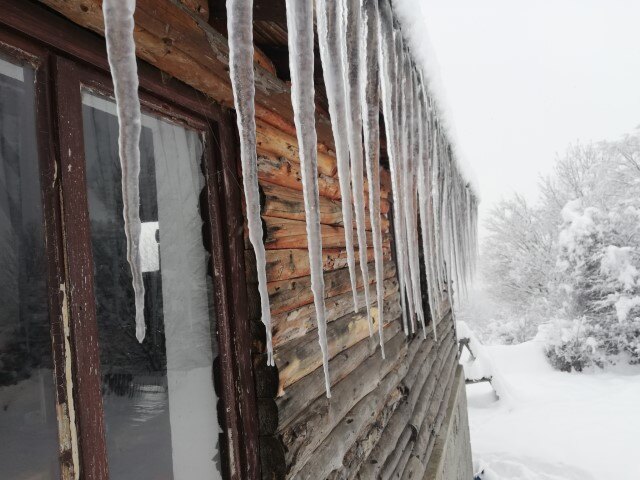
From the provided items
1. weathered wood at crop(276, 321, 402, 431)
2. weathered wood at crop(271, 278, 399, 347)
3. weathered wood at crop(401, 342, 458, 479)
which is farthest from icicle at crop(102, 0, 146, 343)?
weathered wood at crop(401, 342, 458, 479)

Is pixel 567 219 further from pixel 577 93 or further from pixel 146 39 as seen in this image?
pixel 577 93

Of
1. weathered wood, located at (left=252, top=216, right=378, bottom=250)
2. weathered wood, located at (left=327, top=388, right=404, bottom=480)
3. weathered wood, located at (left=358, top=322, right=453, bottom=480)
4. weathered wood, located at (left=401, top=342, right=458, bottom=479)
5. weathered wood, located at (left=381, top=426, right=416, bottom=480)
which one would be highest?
weathered wood, located at (left=252, top=216, right=378, bottom=250)

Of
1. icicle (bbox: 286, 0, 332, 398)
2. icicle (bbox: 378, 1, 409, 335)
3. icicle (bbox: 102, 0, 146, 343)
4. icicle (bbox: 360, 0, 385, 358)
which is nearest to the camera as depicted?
icicle (bbox: 102, 0, 146, 343)

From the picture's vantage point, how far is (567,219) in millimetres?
15414

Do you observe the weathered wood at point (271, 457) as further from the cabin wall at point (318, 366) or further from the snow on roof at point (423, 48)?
the snow on roof at point (423, 48)

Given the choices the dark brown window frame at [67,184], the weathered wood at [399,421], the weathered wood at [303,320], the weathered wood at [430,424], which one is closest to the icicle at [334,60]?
the dark brown window frame at [67,184]

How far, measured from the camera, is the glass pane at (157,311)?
44.6 inches

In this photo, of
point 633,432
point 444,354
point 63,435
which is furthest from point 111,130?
point 633,432

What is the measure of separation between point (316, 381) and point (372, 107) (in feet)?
4.02

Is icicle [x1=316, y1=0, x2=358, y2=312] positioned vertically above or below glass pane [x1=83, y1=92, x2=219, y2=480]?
above

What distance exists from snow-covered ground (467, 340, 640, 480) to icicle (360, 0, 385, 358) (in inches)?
295

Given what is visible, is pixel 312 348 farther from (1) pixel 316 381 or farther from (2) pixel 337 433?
(2) pixel 337 433

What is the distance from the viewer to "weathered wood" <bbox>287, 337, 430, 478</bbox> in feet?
5.40

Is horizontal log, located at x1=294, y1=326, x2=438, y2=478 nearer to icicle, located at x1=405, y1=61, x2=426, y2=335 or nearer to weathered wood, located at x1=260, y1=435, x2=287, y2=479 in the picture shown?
weathered wood, located at x1=260, y1=435, x2=287, y2=479
